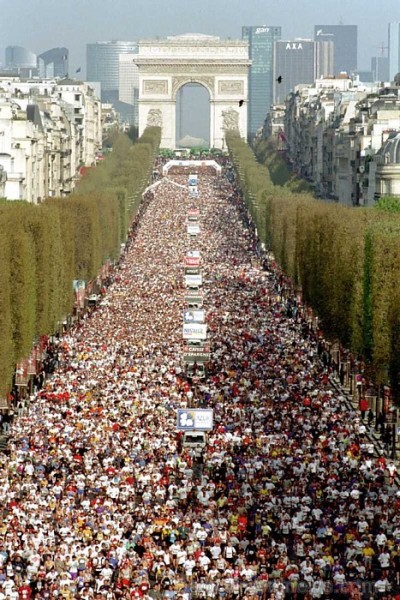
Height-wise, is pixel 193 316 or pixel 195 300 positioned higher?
pixel 193 316

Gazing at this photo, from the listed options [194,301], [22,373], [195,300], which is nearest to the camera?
[22,373]

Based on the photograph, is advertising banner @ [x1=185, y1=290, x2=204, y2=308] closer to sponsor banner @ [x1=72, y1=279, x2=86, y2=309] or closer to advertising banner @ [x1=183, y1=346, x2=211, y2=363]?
sponsor banner @ [x1=72, y1=279, x2=86, y2=309]

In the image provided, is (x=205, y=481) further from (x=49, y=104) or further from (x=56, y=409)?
(x=49, y=104)

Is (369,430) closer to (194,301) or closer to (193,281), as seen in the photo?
(194,301)

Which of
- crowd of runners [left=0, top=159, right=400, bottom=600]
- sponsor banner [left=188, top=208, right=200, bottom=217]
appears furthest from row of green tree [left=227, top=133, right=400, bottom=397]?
sponsor banner [left=188, top=208, right=200, bottom=217]

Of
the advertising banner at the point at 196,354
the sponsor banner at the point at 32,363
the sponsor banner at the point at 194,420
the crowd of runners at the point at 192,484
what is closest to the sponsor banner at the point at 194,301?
the crowd of runners at the point at 192,484

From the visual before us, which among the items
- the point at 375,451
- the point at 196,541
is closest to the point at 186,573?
the point at 196,541

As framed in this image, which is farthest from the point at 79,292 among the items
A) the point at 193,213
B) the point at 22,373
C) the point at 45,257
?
the point at 193,213
